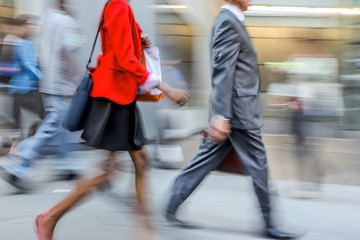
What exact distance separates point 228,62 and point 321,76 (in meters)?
1.87

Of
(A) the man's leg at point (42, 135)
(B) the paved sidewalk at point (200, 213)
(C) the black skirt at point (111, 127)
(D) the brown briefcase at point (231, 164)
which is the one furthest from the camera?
(A) the man's leg at point (42, 135)

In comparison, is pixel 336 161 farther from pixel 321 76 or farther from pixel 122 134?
pixel 122 134

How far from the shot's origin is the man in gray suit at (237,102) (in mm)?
3133

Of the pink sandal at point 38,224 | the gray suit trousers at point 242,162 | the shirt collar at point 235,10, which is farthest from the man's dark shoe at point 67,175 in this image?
the shirt collar at point 235,10

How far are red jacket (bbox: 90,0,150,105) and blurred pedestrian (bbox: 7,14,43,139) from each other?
2.40 metres

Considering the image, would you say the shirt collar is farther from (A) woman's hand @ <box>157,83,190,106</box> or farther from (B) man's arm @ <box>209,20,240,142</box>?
(A) woman's hand @ <box>157,83,190,106</box>

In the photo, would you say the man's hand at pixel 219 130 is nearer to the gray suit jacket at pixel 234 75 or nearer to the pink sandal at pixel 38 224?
the gray suit jacket at pixel 234 75

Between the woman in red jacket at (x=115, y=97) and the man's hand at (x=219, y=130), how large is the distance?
0.42 metres

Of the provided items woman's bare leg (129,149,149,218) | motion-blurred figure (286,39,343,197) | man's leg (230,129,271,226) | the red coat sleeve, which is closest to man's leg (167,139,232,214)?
man's leg (230,129,271,226)

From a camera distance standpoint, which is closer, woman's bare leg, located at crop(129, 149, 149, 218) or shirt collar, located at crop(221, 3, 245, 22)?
woman's bare leg, located at crop(129, 149, 149, 218)

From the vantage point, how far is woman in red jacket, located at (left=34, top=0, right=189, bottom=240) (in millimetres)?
2734

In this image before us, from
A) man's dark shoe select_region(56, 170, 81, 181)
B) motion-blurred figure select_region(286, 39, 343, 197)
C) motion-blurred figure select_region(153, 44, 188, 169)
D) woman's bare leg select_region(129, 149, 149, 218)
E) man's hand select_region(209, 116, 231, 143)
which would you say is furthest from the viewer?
motion-blurred figure select_region(153, 44, 188, 169)

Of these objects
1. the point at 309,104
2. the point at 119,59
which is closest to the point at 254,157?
the point at 119,59

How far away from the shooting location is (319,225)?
12.4 ft
